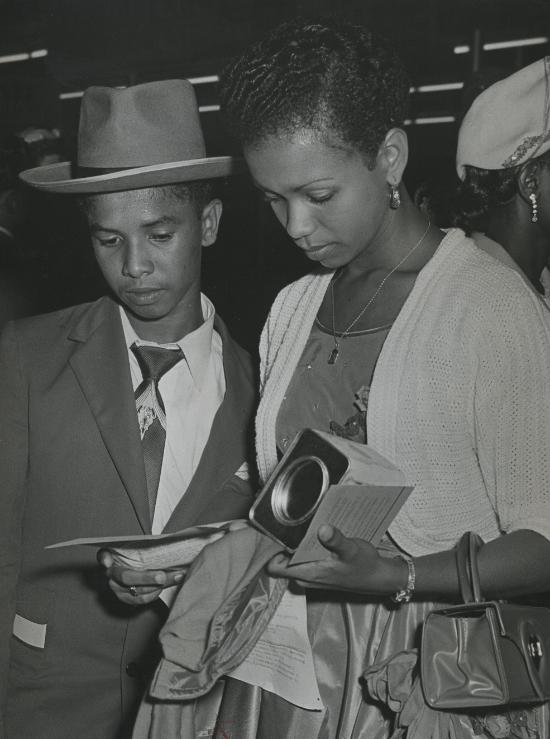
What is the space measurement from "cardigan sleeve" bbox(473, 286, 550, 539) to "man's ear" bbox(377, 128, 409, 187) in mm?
332

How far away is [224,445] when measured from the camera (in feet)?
7.09

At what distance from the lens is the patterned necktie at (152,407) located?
2.14 m

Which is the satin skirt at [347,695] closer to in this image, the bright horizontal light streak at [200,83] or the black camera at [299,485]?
the black camera at [299,485]

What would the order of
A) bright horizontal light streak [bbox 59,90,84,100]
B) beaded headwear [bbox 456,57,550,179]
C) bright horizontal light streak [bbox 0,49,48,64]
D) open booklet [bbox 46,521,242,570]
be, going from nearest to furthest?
open booklet [bbox 46,521,242,570], beaded headwear [bbox 456,57,550,179], bright horizontal light streak [bbox 0,49,48,64], bright horizontal light streak [bbox 59,90,84,100]

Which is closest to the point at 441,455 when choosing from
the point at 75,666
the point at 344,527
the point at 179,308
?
the point at 344,527

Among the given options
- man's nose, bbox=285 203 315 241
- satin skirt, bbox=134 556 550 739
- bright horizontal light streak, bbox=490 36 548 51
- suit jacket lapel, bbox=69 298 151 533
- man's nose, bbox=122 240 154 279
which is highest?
bright horizontal light streak, bbox=490 36 548 51

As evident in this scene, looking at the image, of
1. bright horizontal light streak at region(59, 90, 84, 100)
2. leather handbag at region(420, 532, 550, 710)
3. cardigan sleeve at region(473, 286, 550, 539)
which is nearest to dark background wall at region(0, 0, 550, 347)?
bright horizontal light streak at region(59, 90, 84, 100)

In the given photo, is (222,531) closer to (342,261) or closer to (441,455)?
(441,455)

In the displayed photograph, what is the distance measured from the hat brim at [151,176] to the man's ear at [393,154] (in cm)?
67

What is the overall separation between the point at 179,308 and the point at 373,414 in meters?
0.86

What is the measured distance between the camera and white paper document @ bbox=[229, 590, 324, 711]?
162 centimetres

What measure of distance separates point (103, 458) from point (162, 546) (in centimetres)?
59

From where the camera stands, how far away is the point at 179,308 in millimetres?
2271

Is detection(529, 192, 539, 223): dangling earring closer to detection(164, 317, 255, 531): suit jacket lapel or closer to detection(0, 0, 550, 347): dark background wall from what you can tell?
detection(164, 317, 255, 531): suit jacket lapel
